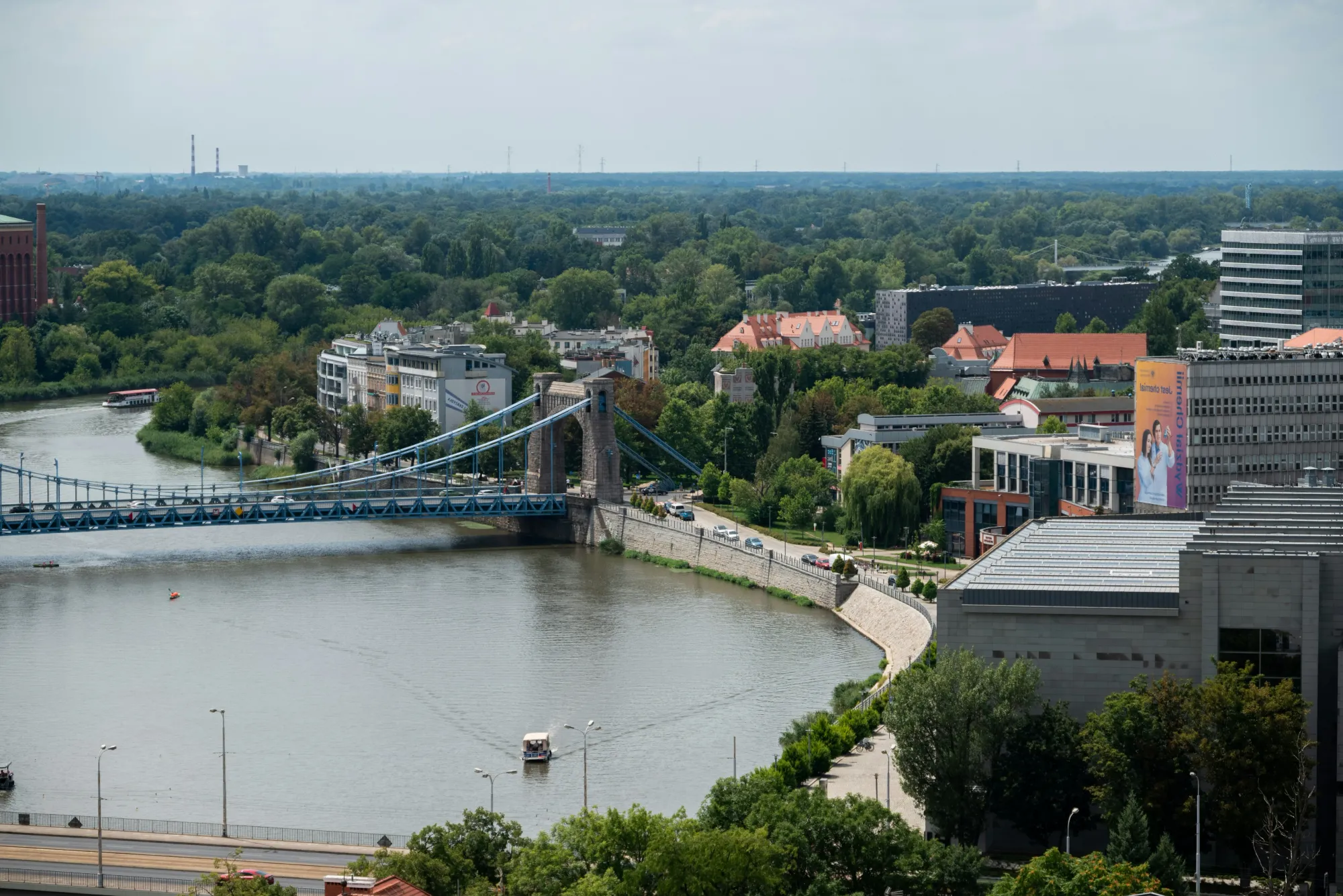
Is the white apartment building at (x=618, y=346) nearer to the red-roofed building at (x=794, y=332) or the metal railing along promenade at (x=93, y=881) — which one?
the red-roofed building at (x=794, y=332)

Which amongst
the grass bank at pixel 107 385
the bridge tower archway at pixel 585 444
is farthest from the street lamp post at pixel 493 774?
the grass bank at pixel 107 385

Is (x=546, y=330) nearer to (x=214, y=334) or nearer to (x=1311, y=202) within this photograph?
(x=214, y=334)

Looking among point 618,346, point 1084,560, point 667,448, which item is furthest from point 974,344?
point 1084,560

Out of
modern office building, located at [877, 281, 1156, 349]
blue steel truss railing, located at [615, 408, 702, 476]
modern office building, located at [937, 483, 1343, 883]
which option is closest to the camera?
modern office building, located at [937, 483, 1343, 883]

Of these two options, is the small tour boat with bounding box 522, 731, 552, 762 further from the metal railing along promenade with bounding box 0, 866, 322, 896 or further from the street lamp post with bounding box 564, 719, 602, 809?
the metal railing along promenade with bounding box 0, 866, 322, 896

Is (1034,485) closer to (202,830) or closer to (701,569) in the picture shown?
(701,569)

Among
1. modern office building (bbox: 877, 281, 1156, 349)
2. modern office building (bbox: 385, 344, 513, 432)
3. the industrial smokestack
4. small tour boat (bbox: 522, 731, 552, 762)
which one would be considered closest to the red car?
small tour boat (bbox: 522, 731, 552, 762)
